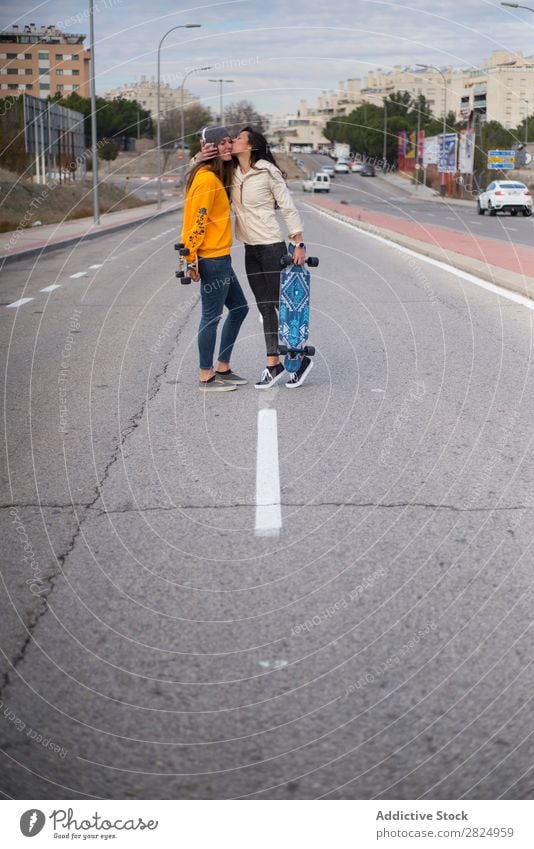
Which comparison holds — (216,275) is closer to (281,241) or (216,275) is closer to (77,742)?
(281,241)

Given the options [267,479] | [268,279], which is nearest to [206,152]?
[268,279]

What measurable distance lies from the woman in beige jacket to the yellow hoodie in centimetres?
15

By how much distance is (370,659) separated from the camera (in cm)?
362

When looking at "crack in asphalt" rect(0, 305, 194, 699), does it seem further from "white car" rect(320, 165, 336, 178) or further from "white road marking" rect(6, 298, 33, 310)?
"white car" rect(320, 165, 336, 178)

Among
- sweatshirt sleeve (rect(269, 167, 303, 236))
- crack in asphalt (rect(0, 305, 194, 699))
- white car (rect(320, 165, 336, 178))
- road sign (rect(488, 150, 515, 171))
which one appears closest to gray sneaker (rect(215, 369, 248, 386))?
crack in asphalt (rect(0, 305, 194, 699))

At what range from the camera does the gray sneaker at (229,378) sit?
337 inches

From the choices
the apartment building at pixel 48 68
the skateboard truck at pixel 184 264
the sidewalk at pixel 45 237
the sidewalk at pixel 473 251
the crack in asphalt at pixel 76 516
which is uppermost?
the apartment building at pixel 48 68

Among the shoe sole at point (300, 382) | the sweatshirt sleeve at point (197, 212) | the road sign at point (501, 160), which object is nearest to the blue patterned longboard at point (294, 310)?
the shoe sole at point (300, 382)

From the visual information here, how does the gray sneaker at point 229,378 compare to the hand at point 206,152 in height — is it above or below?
below

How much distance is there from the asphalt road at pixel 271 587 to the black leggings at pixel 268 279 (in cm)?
48

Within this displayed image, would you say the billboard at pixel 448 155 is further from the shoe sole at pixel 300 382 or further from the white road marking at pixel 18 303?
the shoe sole at pixel 300 382

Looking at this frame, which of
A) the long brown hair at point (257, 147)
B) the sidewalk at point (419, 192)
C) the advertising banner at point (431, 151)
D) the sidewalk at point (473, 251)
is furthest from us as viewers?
the sidewalk at point (419, 192)

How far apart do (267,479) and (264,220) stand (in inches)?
110
